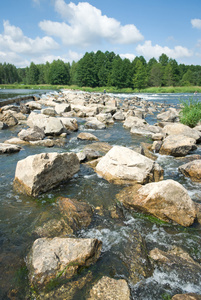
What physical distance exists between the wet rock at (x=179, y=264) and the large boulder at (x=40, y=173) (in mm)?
3189

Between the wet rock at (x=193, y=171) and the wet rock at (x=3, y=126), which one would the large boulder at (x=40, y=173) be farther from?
the wet rock at (x=3, y=126)

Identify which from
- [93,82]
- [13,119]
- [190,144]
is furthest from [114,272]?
[93,82]

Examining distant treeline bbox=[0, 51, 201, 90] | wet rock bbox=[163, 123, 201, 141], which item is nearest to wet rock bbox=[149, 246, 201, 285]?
wet rock bbox=[163, 123, 201, 141]

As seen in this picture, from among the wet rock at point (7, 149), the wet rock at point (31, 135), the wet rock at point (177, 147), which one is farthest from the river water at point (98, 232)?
the wet rock at point (31, 135)

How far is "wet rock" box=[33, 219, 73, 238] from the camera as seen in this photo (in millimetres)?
3680

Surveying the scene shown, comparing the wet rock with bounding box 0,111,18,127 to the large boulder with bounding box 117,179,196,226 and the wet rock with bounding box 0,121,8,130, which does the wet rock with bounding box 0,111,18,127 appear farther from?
the large boulder with bounding box 117,179,196,226

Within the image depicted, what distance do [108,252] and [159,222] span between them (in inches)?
59.5

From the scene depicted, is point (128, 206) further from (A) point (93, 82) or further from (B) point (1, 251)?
(A) point (93, 82)

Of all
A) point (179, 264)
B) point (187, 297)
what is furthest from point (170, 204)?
point (187, 297)

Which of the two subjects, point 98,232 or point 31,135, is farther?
point 31,135

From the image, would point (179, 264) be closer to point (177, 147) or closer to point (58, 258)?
point (58, 258)

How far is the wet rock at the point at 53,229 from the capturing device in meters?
3.68

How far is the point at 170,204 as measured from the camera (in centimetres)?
418

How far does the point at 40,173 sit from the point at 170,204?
330 cm
